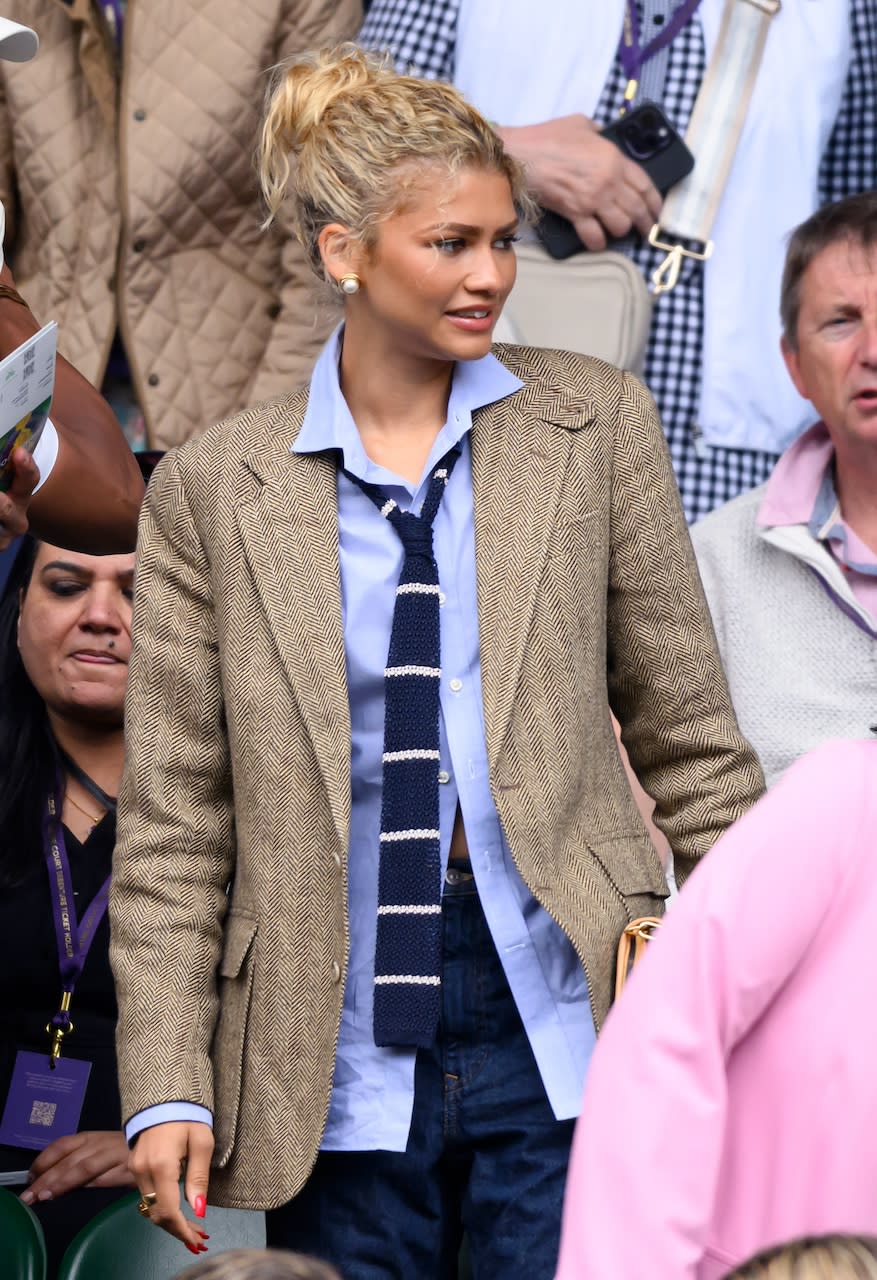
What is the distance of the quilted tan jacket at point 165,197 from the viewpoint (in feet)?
12.5

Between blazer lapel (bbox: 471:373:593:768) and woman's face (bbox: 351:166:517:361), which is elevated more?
woman's face (bbox: 351:166:517:361)

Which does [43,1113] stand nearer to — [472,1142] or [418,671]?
[472,1142]

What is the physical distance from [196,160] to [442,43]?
1.77 feet

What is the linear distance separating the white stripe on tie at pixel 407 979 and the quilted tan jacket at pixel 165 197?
6.10 feet

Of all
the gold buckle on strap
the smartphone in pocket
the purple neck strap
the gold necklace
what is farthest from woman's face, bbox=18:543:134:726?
the purple neck strap

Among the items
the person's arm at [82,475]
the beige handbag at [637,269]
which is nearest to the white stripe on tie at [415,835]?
the person's arm at [82,475]

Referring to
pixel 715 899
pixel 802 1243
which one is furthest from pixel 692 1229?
pixel 715 899

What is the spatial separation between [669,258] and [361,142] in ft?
5.03

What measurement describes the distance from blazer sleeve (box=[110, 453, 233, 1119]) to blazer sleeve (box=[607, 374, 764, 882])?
0.50m

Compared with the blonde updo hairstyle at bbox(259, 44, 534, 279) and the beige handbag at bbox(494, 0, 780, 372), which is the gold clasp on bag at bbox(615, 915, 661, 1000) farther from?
the beige handbag at bbox(494, 0, 780, 372)

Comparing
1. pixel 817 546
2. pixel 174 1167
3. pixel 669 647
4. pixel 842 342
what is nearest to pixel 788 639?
pixel 817 546

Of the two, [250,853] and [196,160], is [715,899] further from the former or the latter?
[196,160]

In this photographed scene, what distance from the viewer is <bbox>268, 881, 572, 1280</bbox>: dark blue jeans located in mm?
2158

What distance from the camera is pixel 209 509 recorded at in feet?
7.42
